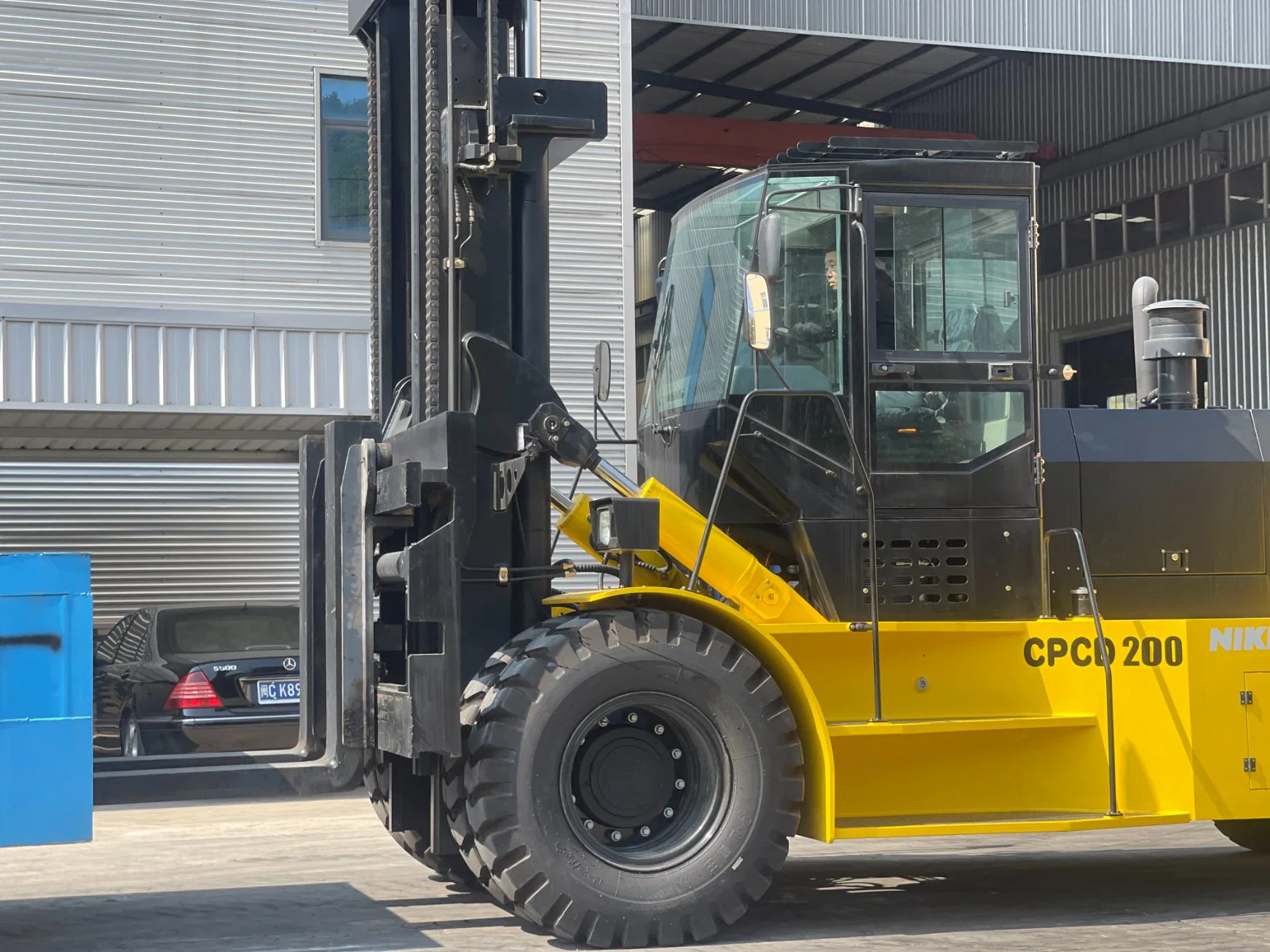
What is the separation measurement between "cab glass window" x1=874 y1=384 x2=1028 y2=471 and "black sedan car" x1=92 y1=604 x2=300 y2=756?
637 centimetres

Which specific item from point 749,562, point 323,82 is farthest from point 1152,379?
point 323,82

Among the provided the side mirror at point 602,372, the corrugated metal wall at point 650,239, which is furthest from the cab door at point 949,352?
the corrugated metal wall at point 650,239

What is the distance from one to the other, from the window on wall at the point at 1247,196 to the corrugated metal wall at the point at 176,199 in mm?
14558

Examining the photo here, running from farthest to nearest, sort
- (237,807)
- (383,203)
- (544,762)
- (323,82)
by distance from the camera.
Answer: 1. (323,82)
2. (237,807)
3. (383,203)
4. (544,762)

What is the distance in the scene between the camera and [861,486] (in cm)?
721

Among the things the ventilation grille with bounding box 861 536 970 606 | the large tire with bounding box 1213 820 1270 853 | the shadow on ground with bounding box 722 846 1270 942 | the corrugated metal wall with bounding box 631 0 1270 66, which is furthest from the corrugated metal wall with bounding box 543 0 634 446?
the ventilation grille with bounding box 861 536 970 606

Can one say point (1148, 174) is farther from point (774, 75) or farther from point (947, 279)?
point (947, 279)

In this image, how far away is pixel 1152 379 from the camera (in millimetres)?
8453

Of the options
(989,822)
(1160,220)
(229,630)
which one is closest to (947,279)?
(989,822)

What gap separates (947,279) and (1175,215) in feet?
69.2

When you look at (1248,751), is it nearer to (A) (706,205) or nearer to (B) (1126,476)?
(B) (1126,476)

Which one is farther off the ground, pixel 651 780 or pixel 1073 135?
pixel 1073 135

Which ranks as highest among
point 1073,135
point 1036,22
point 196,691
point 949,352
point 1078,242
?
point 1073,135

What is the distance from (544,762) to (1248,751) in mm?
3183
